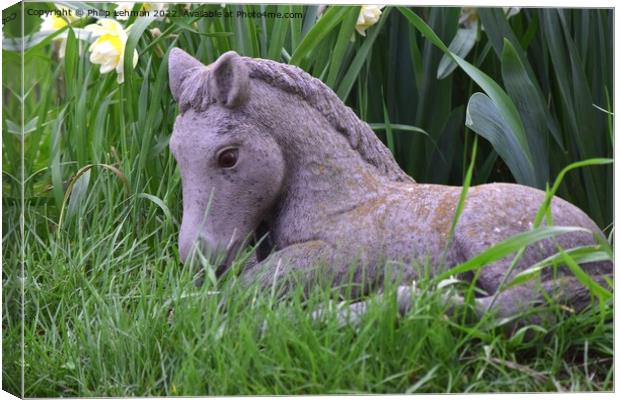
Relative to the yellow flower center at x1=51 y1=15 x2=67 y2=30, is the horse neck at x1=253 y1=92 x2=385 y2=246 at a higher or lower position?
lower

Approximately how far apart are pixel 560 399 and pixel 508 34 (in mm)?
870

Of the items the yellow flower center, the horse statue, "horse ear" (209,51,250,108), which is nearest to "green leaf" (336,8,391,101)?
the horse statue

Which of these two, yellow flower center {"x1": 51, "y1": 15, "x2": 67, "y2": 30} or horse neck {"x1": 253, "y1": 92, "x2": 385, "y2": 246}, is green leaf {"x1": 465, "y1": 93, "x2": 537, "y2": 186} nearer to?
horse neck {"x1": 253, "y1": 92, "x2": 385, "y2": 246}

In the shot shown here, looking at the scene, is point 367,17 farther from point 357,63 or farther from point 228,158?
point 228,158

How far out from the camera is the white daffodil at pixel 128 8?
2.43 m

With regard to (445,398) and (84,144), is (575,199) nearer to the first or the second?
(445,398)

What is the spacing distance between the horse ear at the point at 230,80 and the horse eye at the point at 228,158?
0.29ft

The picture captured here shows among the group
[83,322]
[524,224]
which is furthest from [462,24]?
[83,322]

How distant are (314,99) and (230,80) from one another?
19 cm

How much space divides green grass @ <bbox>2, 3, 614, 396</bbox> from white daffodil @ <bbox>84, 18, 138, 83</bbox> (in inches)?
Result: 1.6

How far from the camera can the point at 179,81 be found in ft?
7.64

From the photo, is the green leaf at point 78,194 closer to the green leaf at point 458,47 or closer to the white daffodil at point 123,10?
the white daffodil at point 123,10

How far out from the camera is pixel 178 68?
2330mm

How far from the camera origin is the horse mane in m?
2.27
